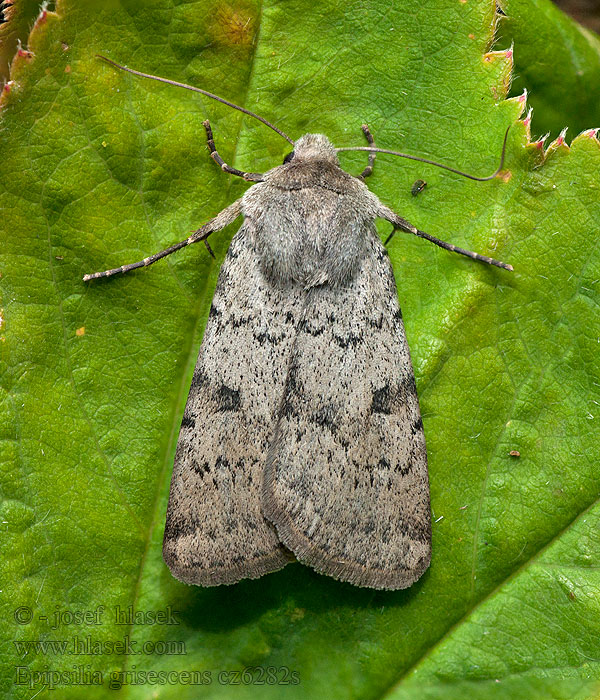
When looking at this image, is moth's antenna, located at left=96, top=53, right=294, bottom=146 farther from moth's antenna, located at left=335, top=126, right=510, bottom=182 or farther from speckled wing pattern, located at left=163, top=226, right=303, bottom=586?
speckled wing pattern, located at left=163, top=226, right=303, bottom=586

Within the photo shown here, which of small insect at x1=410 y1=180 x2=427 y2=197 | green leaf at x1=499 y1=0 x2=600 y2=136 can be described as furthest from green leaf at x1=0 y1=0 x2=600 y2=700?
green leaf at x1=499 y1=0 x2=600 y2=136

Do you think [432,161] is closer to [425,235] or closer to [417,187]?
[417,187]

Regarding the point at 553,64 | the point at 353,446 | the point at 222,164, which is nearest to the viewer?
the point at 353,446


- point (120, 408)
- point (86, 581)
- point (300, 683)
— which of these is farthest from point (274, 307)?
point (300, 683)

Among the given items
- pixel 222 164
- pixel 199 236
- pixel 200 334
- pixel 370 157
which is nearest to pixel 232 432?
pixel 200 334

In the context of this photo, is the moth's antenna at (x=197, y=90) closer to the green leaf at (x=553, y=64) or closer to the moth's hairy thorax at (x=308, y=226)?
the moth's hairy thorax at (x=308, y=226)

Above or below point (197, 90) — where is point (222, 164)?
A: below

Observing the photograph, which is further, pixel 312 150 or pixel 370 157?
pixel 370 157

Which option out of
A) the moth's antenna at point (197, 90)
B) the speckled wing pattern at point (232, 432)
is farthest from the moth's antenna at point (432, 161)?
the speckled wing pattern at point (232, 432)
